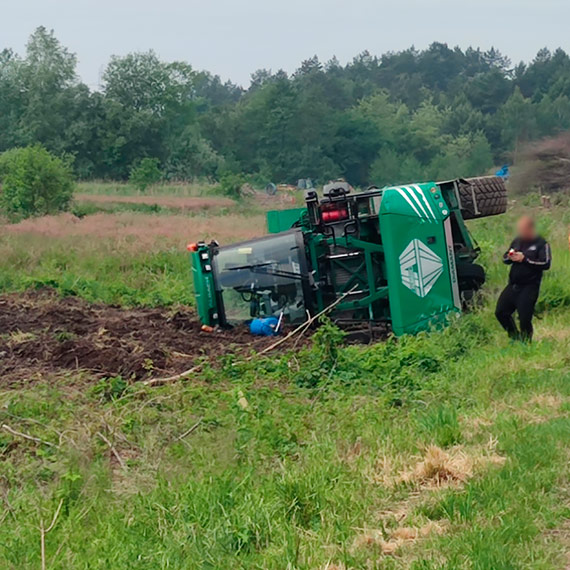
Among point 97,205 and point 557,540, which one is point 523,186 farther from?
point 97,205

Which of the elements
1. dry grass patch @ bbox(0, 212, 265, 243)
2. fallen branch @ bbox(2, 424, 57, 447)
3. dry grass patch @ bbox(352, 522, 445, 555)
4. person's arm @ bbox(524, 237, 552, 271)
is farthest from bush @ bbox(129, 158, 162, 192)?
dry grass patch @ bbox(352, 522, 445, 555)

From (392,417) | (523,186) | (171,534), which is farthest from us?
(523,186)

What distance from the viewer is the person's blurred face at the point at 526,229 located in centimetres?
1062

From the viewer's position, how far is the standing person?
1055cm

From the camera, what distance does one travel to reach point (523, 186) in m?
21.6

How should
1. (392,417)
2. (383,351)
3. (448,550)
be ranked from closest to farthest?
(448,550), (392,417), (383,351)

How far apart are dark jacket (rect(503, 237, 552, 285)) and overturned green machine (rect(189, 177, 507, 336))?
1.62m

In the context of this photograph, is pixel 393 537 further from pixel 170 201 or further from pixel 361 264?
pixel 170 201

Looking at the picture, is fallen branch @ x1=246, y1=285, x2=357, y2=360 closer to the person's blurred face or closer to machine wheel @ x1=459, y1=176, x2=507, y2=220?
machine wheel @ x1=459, y1=176, x2=507, y2=220

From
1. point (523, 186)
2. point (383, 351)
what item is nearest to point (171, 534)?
point (383, 351)

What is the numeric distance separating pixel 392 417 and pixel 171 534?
10.1 feet

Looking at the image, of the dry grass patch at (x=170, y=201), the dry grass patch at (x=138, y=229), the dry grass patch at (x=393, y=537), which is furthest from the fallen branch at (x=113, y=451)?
the dry grass patch at (x=170, y=201)

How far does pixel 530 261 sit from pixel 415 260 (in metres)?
1.88

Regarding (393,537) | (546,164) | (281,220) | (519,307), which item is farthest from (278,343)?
(546,164)
